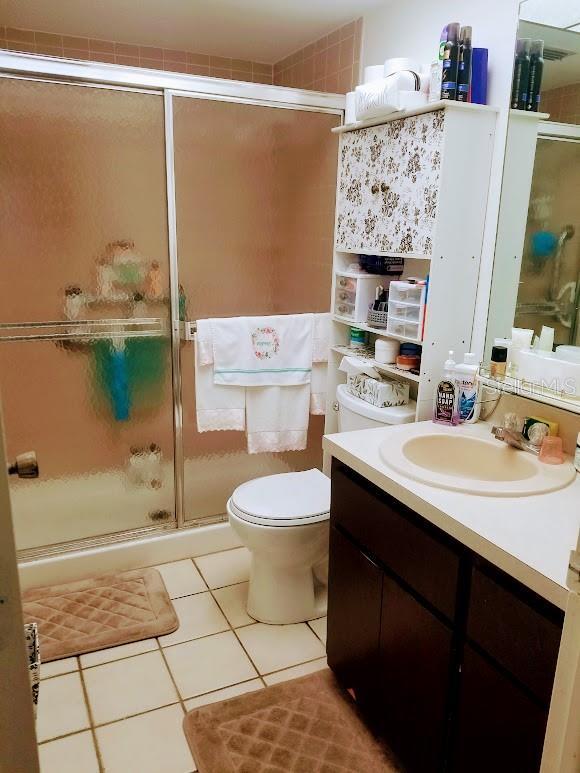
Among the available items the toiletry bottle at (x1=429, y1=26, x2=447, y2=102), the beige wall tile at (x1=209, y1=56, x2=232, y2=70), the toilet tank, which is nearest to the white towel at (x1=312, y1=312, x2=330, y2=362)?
the toilet tank

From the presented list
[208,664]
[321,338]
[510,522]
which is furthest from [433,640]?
[321,338]

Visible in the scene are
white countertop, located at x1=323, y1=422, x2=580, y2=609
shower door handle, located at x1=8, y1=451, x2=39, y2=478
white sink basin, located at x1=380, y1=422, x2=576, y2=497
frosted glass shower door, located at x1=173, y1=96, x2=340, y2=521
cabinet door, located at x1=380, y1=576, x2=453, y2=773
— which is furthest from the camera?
frosted glass shower door, located at x1=173, y1=96, x2=340, y2=521

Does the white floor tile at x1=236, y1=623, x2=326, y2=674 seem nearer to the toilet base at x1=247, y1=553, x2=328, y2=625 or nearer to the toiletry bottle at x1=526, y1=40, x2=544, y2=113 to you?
the toilet base at x1=247, y1=553, x2=328, y2=625

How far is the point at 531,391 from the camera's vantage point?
174 centimetres

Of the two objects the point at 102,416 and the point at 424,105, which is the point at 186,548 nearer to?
the point at 102,416

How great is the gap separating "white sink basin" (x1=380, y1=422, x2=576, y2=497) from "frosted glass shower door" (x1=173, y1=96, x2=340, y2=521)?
1021 mm

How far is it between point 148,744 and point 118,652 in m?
0.42

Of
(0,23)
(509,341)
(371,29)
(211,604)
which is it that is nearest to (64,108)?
(0,23)

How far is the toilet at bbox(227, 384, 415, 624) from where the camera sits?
203cm

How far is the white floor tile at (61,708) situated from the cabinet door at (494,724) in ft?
3.66

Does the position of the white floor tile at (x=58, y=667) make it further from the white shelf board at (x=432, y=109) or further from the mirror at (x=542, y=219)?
the white shelf board at (x=432, y=109)

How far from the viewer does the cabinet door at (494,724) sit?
1102mm

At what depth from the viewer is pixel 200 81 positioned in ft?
7.30

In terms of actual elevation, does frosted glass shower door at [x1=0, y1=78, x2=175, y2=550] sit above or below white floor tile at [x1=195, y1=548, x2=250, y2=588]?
above
